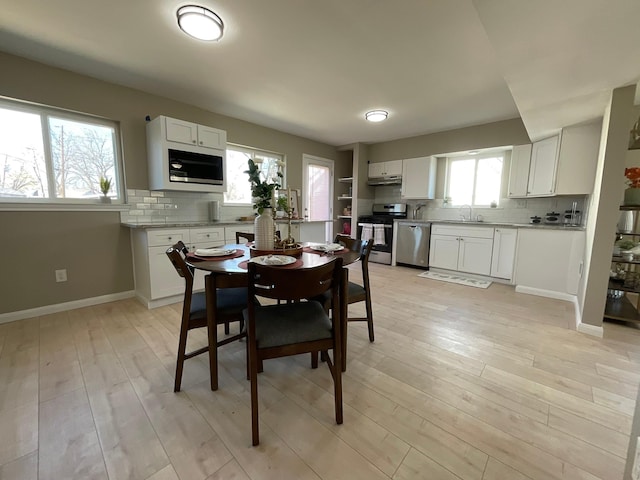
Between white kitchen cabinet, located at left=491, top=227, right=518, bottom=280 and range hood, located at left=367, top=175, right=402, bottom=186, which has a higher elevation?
range hood, located at left=367, top=175, right=402, bottom=186

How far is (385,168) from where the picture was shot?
533 cm

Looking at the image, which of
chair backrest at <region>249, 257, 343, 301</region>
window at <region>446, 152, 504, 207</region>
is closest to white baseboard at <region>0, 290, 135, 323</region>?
chair backrest at <region>249, 257, 343, 301</region>

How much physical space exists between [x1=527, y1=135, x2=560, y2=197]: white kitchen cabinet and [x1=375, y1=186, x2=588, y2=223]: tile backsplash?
37 centimetres

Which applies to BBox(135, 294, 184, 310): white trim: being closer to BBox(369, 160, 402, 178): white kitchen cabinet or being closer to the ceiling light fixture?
the ceiling light fixture

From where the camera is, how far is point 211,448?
1179 mm

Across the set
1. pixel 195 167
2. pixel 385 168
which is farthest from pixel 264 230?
pixel 385 168

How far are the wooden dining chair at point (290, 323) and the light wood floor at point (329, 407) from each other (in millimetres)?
207

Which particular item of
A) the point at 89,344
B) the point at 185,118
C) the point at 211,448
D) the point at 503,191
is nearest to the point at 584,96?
the point at 503,191

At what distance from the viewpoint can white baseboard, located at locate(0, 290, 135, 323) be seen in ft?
7.93

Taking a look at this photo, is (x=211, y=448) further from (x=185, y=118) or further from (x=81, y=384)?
(x=185, y=118)

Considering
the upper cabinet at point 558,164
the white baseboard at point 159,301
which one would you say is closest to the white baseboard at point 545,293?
the upper cabinet at point 558,164

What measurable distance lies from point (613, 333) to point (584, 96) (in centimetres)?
219

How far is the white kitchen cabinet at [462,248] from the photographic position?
3914 mm

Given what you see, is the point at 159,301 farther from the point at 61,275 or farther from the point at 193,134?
the point at 193,134
